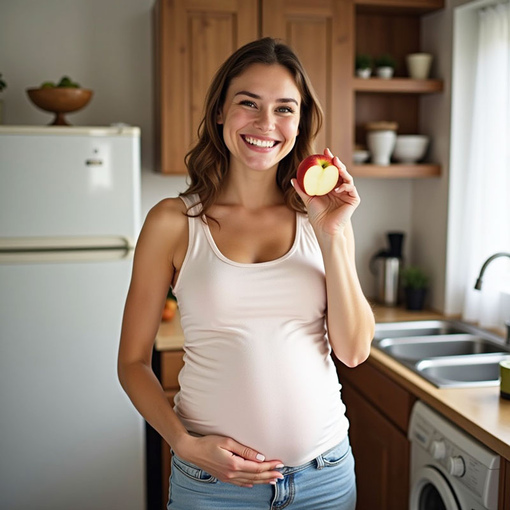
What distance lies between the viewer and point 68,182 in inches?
101

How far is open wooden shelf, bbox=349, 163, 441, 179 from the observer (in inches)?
118

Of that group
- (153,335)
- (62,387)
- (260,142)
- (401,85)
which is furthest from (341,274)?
(401,85)

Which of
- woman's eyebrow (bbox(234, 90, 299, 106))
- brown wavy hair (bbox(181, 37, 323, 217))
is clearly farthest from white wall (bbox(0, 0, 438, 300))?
woman's eyebrow (bbox(234, 90, 299, 106))

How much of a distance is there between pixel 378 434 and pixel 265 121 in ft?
4.90

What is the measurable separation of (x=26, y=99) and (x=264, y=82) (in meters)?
1.95

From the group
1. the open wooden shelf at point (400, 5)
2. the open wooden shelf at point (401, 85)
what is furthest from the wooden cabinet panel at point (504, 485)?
the open wooden shelf at point (400, 5)

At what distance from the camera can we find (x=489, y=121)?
281cm

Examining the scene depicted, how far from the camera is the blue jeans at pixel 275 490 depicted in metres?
1.35

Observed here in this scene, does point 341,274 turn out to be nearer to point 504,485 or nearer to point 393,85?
point 504,485

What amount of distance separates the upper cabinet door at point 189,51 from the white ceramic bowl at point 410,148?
817mm

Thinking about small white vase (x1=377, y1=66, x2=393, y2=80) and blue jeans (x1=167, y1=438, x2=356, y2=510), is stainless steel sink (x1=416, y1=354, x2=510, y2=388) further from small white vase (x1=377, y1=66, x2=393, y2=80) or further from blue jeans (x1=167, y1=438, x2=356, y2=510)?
small white vase (x1=377, y1=66, x2=393, y2=80)

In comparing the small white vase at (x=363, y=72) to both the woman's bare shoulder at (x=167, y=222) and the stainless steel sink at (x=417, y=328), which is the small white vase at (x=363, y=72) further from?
the woman's bare shoulder at (x=167, y=222)

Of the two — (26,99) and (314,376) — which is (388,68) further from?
(314,376)

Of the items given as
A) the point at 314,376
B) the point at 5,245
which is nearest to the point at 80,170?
the point at 5,245
